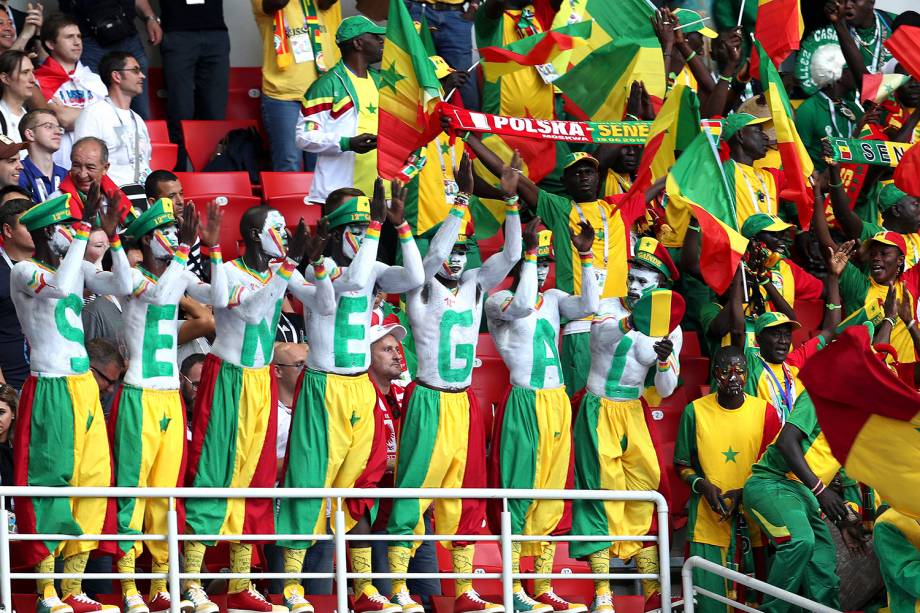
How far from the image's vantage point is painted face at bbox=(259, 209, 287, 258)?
30.9 ft

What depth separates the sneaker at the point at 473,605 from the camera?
918 cm

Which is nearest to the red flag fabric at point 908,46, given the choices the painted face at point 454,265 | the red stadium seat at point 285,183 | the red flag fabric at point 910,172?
the red flag fabric at point 910,172

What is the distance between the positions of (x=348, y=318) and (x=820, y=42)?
5.97m

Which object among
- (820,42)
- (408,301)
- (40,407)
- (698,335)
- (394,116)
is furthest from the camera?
(820,42)

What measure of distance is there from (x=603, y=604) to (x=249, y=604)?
188cm

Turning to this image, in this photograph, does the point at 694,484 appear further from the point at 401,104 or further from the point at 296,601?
the point at 401,104

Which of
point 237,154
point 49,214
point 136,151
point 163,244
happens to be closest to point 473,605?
point 163,244

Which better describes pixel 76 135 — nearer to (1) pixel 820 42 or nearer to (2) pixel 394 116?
(2) pixel 394 116

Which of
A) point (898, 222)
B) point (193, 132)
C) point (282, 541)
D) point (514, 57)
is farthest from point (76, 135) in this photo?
point (898, 222)

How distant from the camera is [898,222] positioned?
41.7 feet

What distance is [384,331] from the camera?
10086mm

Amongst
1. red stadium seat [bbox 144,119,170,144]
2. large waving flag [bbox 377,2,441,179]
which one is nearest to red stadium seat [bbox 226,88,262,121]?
red stadium seat [bbox 144,119,170,144]

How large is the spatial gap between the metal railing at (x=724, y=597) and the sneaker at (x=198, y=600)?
2391mm

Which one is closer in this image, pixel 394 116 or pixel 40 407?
pixel 40 407
